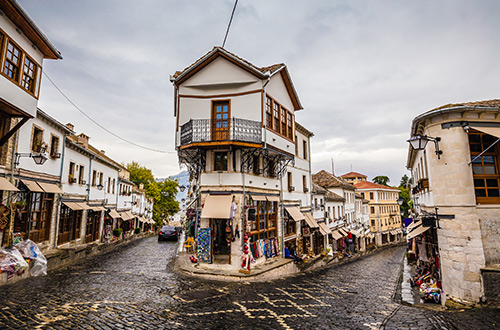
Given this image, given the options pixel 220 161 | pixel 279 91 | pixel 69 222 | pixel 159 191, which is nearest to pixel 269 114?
pixel 279 91

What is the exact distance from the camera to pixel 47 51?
11.6 m

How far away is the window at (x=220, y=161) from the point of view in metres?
14.2

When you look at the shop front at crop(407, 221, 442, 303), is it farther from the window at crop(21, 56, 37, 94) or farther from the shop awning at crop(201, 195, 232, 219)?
the window at crop(21, 56, 37, 94)

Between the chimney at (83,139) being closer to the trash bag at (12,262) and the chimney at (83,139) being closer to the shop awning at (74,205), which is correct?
the shop awning at (74,205)

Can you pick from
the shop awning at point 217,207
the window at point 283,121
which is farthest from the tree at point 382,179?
the shop awning at point 217,207

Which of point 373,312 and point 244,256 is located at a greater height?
point 244,256

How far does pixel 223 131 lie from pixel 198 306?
778 centimetres

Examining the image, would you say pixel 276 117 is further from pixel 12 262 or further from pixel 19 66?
pixel 12 262

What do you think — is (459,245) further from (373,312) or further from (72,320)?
(72,320)

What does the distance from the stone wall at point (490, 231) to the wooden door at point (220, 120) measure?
390 inches

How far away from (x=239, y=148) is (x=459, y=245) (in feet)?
30.6

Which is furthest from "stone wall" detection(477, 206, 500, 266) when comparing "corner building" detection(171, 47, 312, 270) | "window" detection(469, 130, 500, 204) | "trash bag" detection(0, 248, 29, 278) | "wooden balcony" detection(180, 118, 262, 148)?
"trash bag" detection(0, 248, 29, 278)

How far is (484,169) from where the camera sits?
946cm

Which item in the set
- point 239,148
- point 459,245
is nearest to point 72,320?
point 239,148
